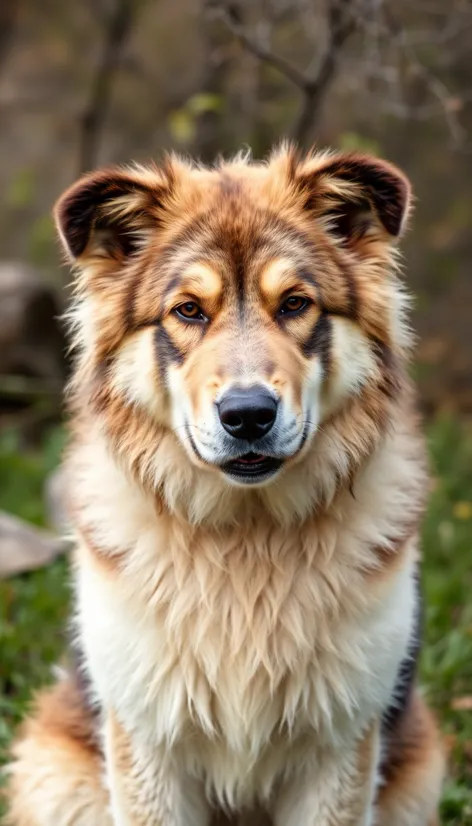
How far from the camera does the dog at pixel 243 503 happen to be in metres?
3.03

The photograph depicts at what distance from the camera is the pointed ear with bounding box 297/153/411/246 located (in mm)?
3061

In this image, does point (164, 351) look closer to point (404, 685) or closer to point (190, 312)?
point (190, 312)

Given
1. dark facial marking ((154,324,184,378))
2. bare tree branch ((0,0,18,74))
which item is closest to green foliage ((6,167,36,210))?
bare tree branch ((0,0,18,74))

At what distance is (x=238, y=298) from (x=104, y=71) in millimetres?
6343

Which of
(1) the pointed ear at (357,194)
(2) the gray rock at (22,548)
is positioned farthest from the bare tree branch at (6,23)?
(1) the pointed ear at (357,194)

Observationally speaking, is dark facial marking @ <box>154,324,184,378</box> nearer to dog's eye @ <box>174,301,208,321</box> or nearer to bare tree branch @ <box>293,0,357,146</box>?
dog's eye @ <box>174,301,208,321</box>

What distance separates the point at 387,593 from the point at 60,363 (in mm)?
Answer: 5874

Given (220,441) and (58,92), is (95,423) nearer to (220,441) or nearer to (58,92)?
(220,441)

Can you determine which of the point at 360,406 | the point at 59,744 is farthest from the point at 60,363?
the point at 360,406

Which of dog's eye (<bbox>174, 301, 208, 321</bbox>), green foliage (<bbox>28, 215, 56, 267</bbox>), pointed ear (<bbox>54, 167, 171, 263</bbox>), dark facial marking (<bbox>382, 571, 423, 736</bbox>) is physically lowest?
dark facial marking (<bbox>382, 571, 423, 736</bbox>)

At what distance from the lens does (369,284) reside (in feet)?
10.4

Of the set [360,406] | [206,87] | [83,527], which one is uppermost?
[206,87]

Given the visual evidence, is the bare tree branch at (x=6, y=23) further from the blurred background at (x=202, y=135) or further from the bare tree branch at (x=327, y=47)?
the bare tree branch at (x=327, y=47)

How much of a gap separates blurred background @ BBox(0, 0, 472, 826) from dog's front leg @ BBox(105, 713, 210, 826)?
7.13 ft
